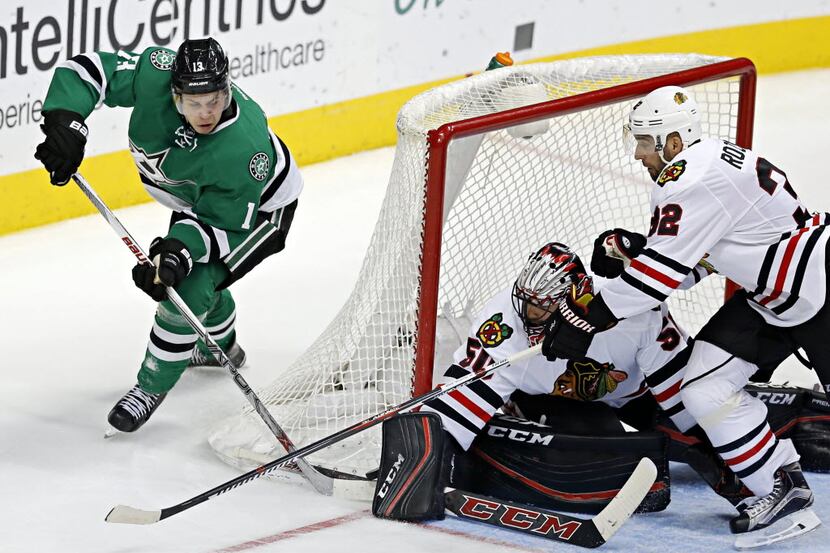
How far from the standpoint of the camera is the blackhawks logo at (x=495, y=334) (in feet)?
10.7

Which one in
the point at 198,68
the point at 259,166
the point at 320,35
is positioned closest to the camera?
the point at 198,68

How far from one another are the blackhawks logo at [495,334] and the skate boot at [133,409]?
0.93 m

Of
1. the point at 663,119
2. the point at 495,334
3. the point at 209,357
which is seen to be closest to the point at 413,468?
the point at 495,334

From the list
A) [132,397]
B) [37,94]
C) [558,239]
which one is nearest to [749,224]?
[558,239]

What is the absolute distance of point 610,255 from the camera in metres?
3.32

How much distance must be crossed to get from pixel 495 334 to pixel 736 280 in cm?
54

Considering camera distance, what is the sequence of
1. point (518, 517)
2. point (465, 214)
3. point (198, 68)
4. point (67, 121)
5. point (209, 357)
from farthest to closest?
point (209, 357)
point (465, 214)
point (67, 121)
point (198, 68)
point (518, 517)

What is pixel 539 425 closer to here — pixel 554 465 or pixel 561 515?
pixel 554 465

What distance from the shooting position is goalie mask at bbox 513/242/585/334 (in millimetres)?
3172

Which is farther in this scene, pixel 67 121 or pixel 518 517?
pixel 67 121

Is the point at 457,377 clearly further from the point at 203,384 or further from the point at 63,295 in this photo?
the point at 63,295

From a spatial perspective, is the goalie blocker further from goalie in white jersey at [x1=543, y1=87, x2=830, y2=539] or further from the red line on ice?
goalie in white jersey at [x1=543, y1=87, x2=830, y2=539]

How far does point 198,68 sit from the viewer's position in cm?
335

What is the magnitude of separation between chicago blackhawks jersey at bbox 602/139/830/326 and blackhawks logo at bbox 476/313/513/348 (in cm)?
30
